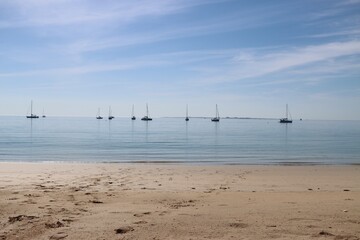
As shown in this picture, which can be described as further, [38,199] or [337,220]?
[38,199]

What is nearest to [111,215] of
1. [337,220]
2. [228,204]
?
[228,204]

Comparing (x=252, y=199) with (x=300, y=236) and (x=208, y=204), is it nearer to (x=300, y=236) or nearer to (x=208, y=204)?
(x=208, y=204)

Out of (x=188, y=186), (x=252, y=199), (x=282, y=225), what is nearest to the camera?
(x=282, y=225)

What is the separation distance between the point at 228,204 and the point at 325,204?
238 cm

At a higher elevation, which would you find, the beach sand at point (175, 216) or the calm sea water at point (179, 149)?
the beach sand at point (175, 216)

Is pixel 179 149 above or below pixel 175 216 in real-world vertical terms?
below

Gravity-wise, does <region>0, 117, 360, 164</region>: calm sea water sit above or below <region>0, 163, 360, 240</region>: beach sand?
below

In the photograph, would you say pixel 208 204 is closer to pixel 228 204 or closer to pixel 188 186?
pixel 228 204

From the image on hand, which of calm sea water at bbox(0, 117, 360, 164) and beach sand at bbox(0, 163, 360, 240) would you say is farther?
calm sea water at bbox(0, 117, 360, 164)

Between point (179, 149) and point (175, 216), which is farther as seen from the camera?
point (179, 149)

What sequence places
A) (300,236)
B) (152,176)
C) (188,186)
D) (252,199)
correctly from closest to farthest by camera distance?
(300,236) → (252,199) → (188,186) → (152,176)

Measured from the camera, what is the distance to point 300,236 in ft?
20.7

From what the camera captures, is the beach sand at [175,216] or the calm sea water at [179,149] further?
the calm sea water at [179,149]

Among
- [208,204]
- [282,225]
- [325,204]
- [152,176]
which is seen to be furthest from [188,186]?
[282,225]
